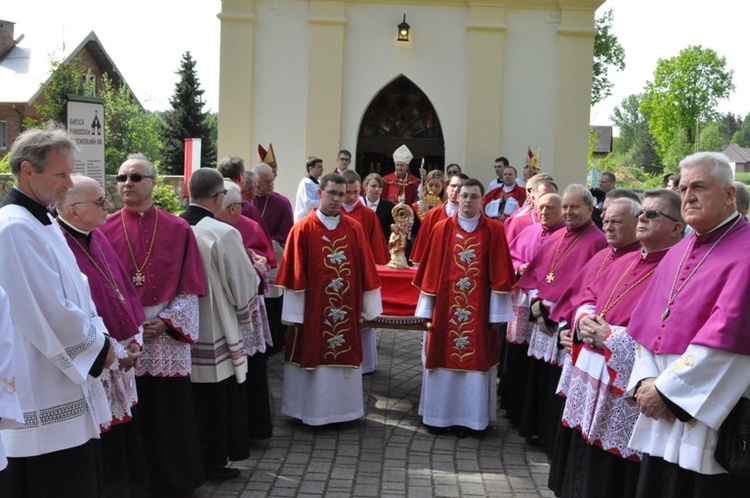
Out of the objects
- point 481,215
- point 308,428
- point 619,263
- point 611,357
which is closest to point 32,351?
point 611,357

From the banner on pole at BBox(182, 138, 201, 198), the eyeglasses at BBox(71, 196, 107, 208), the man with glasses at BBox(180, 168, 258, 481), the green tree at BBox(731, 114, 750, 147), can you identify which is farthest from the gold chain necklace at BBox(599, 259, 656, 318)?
the green tree at BBox(731, 114, 750, 147)

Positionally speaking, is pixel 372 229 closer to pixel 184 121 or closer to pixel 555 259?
pixel 555 259

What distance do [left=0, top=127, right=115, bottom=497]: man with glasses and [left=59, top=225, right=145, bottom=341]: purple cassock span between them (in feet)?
1.45

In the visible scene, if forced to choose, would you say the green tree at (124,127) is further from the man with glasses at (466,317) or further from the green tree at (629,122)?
the green tree at (629,122)

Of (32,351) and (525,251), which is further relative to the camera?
(525,251)

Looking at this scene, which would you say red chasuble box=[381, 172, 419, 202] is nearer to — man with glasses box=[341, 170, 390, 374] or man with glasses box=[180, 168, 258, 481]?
man with glasses box=[341, 170, 390, 374]

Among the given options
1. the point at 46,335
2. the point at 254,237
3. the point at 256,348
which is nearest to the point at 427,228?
the point at 254,237

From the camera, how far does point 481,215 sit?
6.92 meters

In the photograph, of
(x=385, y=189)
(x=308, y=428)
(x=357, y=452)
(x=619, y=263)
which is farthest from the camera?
(x=385, y=189)

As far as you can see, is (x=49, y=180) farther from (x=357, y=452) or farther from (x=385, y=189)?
(x=385, y=189)

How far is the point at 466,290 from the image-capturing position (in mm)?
6816

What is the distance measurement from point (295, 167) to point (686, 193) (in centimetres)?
1091

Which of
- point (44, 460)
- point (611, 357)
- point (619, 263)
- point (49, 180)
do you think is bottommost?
point (44, 460)

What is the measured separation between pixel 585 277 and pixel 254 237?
3049 mm
